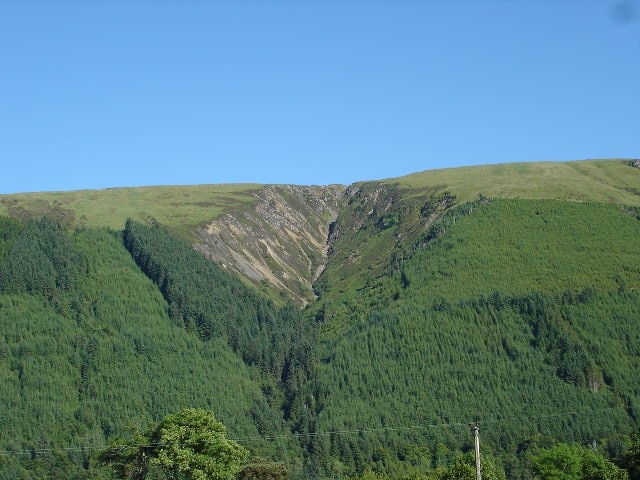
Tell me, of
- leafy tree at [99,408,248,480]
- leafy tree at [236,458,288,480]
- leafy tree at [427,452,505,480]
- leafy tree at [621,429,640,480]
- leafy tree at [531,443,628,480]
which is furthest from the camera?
leafy tree at [236,458,288,480]

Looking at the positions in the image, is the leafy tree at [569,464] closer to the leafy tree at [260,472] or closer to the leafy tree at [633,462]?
the leafy tree at [633,462]

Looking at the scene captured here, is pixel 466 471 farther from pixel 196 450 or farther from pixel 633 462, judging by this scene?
pixel 196 450

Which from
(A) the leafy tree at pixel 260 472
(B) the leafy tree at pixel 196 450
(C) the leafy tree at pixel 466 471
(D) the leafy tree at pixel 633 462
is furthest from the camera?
(A) the leafy tree at pixel 260 472

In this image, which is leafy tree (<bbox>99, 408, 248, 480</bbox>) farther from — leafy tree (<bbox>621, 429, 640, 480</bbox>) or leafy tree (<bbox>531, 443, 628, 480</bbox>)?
leafy tree (<bbox>621, 429, 640, 480</bbox>)

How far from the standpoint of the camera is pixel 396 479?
153 metres

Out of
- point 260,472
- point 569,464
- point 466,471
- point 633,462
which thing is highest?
point 633,462

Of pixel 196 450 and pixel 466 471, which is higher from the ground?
pixel 196 450

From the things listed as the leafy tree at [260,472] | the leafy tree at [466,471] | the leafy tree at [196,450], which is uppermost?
the leafy tree at [196,450]

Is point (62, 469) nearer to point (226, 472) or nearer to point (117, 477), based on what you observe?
point (117, 477)

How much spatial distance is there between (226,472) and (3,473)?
333 feet

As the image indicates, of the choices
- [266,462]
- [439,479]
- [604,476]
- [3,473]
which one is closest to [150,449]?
[266,462]

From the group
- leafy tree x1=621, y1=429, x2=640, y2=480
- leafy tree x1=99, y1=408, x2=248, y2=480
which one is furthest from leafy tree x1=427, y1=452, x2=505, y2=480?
leafy tree x1=99, y1=408, x2=248, y2=480

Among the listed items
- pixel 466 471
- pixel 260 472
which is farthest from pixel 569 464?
pixel 260 472

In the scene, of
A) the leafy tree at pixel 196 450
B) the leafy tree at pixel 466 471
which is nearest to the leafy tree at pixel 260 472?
the leafy tree at pixel 466 471
